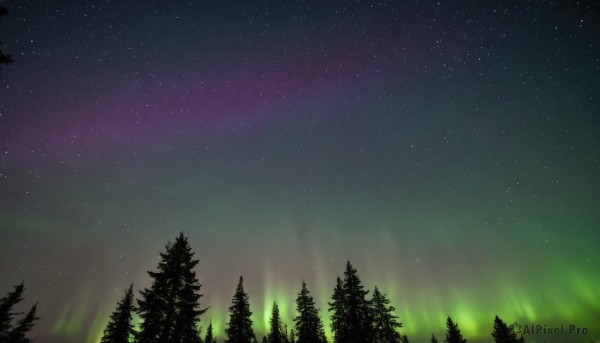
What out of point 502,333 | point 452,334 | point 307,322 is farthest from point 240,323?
point 502,333

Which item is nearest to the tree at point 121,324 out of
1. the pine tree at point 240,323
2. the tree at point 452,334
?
the pine tree at point 240,323

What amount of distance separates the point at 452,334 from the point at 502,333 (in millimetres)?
7166

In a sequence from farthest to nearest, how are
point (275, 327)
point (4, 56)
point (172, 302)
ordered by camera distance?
point (275, 327) → point (172, 302) → point (4, 56)

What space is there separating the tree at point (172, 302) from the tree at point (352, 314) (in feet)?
49.5

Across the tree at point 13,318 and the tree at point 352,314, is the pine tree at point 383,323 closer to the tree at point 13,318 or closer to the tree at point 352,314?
the tree at point 352,314

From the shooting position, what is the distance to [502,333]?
3938 centimetres

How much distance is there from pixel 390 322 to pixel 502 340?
2247 cm

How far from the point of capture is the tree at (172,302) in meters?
18.5

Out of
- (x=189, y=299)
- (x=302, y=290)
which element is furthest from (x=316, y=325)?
(x=189, y=299)

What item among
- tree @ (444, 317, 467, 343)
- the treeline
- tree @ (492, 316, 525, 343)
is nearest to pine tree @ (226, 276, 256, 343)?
the treeline

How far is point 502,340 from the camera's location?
39.2 m

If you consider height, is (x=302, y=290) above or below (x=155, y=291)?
above

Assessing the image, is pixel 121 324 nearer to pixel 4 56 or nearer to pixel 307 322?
pixel 307 322

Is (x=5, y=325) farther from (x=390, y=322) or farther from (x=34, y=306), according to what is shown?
(x=390, y=322)
